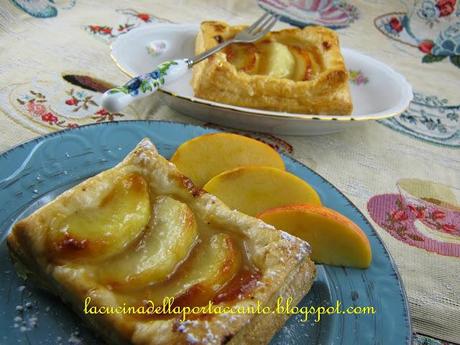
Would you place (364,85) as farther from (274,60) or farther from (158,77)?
(158,77)

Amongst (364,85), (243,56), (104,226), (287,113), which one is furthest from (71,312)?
(364,85)

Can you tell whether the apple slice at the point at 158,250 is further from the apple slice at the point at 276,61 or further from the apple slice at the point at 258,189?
the apple slice at the point at 276,61

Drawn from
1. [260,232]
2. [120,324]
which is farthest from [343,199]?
[120,324]

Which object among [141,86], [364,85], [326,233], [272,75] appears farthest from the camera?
[364,85]

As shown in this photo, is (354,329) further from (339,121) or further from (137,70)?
(137,70)

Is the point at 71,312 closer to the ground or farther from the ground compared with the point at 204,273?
closer to the ground

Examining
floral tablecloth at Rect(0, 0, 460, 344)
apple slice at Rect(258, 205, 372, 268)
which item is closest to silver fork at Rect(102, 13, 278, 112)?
floral tablecloth at Rect(0, 0, 460, 344)

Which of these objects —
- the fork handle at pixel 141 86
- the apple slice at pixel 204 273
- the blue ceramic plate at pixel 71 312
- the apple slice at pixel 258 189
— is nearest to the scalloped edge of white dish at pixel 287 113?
the fork handle at pixel 141 86
